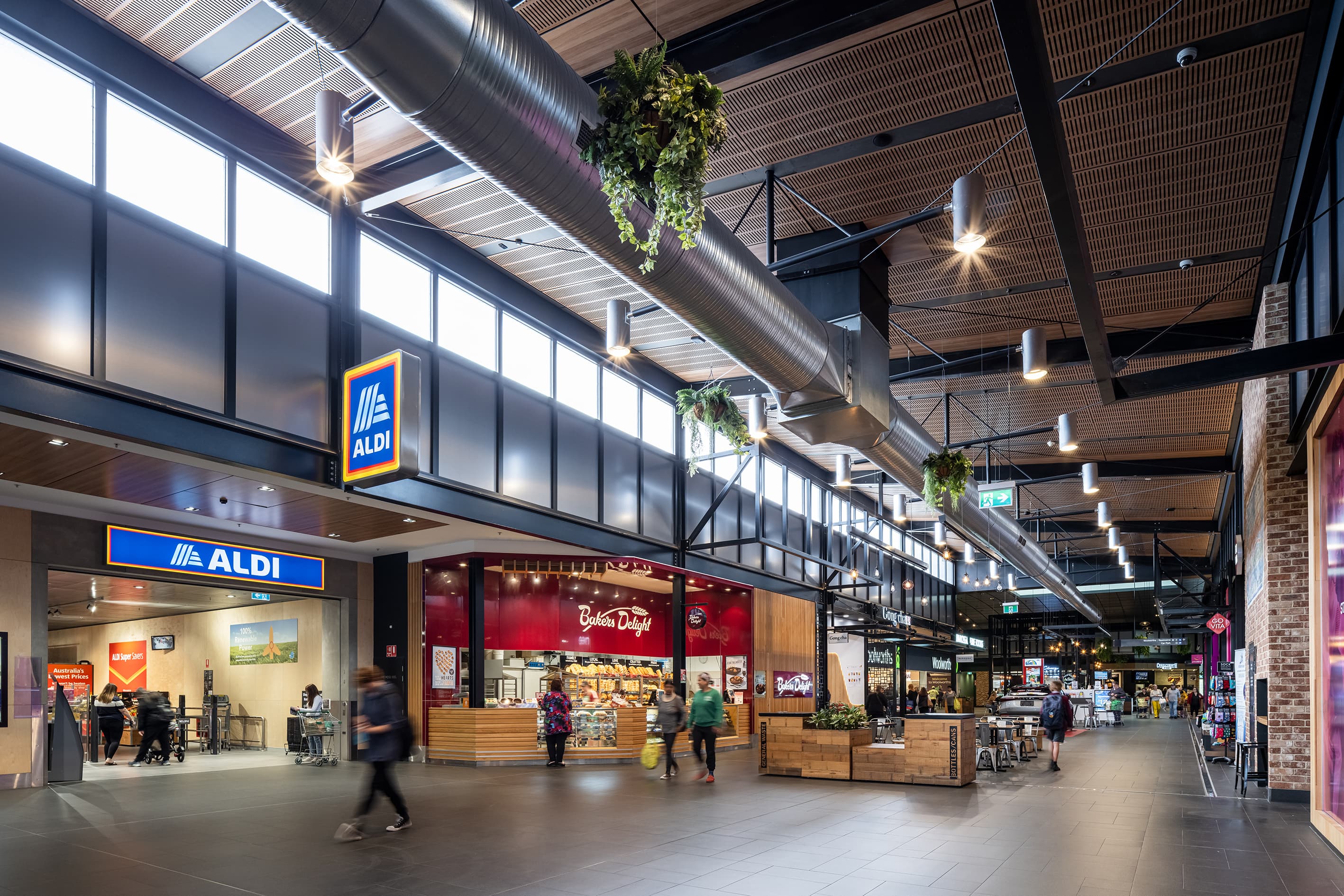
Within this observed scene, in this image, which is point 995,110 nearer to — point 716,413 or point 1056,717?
Answer: point 716,413

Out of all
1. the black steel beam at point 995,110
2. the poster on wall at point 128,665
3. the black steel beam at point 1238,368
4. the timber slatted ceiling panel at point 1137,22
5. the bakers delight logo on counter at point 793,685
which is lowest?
the bakers delight logo on counter at point 793,685

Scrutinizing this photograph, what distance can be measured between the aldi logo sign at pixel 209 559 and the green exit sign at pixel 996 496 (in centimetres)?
1089

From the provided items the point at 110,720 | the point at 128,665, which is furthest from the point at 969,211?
the point at 128,665

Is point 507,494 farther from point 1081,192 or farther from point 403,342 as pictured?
point 1081,192

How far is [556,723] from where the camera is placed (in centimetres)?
1455

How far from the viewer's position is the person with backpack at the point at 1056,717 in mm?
14867

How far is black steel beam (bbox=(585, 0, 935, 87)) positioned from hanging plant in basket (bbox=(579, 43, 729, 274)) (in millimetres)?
2173

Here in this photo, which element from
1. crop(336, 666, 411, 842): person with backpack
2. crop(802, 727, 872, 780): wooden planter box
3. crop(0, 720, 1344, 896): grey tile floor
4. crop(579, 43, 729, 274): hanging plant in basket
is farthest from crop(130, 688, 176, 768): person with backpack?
crop(579, 43, 729, 274): hanging plant in basket

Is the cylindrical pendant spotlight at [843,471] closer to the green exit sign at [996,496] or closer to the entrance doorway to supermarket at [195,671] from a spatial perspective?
the green exit sign at [996,496]

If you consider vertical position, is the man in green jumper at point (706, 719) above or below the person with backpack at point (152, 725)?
above

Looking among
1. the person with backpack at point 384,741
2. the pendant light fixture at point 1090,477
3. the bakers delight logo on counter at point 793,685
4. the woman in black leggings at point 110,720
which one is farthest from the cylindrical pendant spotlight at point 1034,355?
the woman in black leggings at point 110,720

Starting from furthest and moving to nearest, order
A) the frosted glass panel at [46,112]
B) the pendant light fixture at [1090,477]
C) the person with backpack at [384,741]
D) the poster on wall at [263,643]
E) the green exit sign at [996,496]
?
the poster on wall at [263,643] → the pendant light fixture at [1090,477] → the green exit sign at [996,496] → the person with backpack at [384,741] → the frosted glass panel at [46,112]

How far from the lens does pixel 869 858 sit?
720 centimetres

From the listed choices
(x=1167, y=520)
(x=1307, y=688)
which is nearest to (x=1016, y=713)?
(x=1167, y=520)
